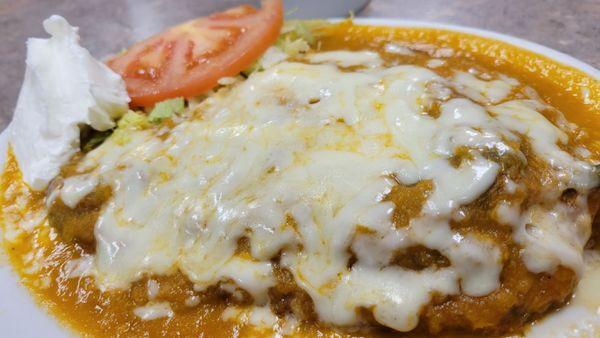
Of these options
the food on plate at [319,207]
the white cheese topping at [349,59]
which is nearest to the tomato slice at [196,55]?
the food on plate at [319,207]

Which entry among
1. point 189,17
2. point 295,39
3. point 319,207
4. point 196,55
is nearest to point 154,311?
point 319,207

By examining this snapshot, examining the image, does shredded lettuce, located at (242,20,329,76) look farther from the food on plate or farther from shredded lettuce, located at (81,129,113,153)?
shredded lettuce, located at (81,129,113,153)

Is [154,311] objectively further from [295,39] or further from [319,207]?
[295,39]

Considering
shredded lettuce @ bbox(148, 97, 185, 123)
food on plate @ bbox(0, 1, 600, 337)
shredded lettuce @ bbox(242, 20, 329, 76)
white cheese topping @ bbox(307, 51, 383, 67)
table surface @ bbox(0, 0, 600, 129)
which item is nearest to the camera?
food on plate @ bbox(0, 1, 600, 337)

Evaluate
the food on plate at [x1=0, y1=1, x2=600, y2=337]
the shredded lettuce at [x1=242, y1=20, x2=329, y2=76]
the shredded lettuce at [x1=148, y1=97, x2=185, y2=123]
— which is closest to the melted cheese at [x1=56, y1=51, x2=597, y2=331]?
the food on plate at [x1=0, y1=1, x2=600, y2=337]

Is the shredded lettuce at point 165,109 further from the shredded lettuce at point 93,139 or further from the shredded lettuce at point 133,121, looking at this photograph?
the shredded lettuce at point 93,139
